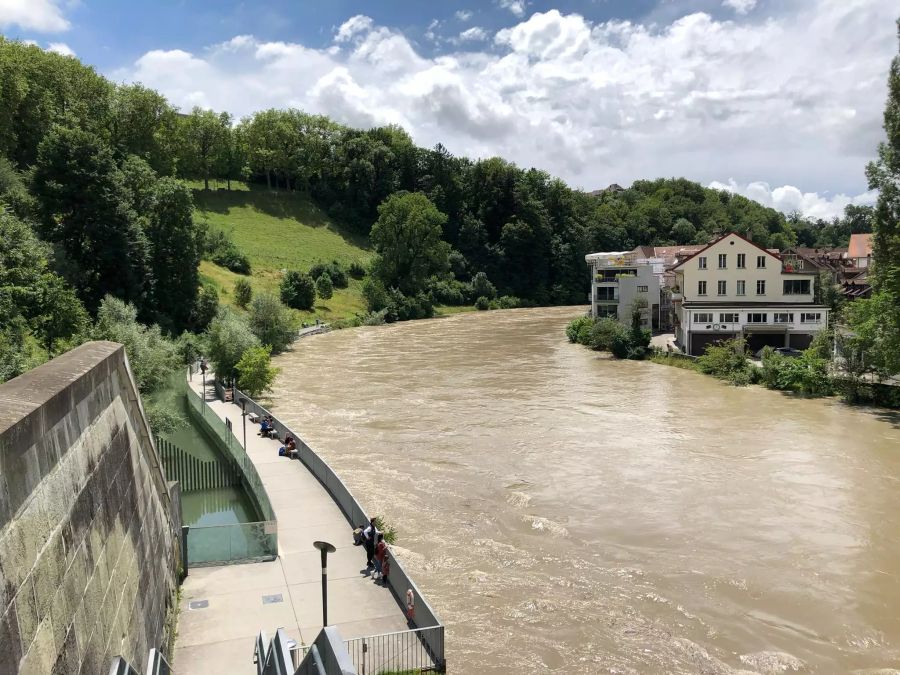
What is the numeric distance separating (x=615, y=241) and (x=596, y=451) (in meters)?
99.5

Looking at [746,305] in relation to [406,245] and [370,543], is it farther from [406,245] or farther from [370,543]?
[406,245]

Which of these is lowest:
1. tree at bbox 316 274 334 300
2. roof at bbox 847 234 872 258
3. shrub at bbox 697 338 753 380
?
shrub at bbox 697 338 753 380

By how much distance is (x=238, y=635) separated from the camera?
13.3 meters

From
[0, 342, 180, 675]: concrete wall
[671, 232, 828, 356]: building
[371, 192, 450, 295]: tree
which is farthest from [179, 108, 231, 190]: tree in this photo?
[0, 342, 180, 675]: concrete wall

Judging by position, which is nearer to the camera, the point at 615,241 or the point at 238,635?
the point at 238,635

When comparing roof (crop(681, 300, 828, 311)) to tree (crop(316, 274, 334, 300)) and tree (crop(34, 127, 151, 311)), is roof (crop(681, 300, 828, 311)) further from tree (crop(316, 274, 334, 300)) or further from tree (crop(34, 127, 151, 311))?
tree (crop(316, 274, 334, 300))

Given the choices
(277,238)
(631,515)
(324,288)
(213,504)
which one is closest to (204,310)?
(324,288)

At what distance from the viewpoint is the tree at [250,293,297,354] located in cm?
5491

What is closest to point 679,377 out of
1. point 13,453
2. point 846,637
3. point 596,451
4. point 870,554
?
point 596,451

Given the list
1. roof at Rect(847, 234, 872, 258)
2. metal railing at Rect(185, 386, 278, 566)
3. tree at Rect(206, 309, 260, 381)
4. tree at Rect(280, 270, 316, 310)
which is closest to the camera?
metal railing at Rect(185, 386, 278, 566)

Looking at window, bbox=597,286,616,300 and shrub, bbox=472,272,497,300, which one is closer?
window, bbox=597,286,616,300

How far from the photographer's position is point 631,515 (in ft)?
72.0

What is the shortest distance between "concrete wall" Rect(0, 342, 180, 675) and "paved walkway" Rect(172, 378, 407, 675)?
1.22m

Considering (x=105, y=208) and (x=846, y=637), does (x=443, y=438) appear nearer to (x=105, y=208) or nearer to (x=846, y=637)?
(x=846, y=637)
